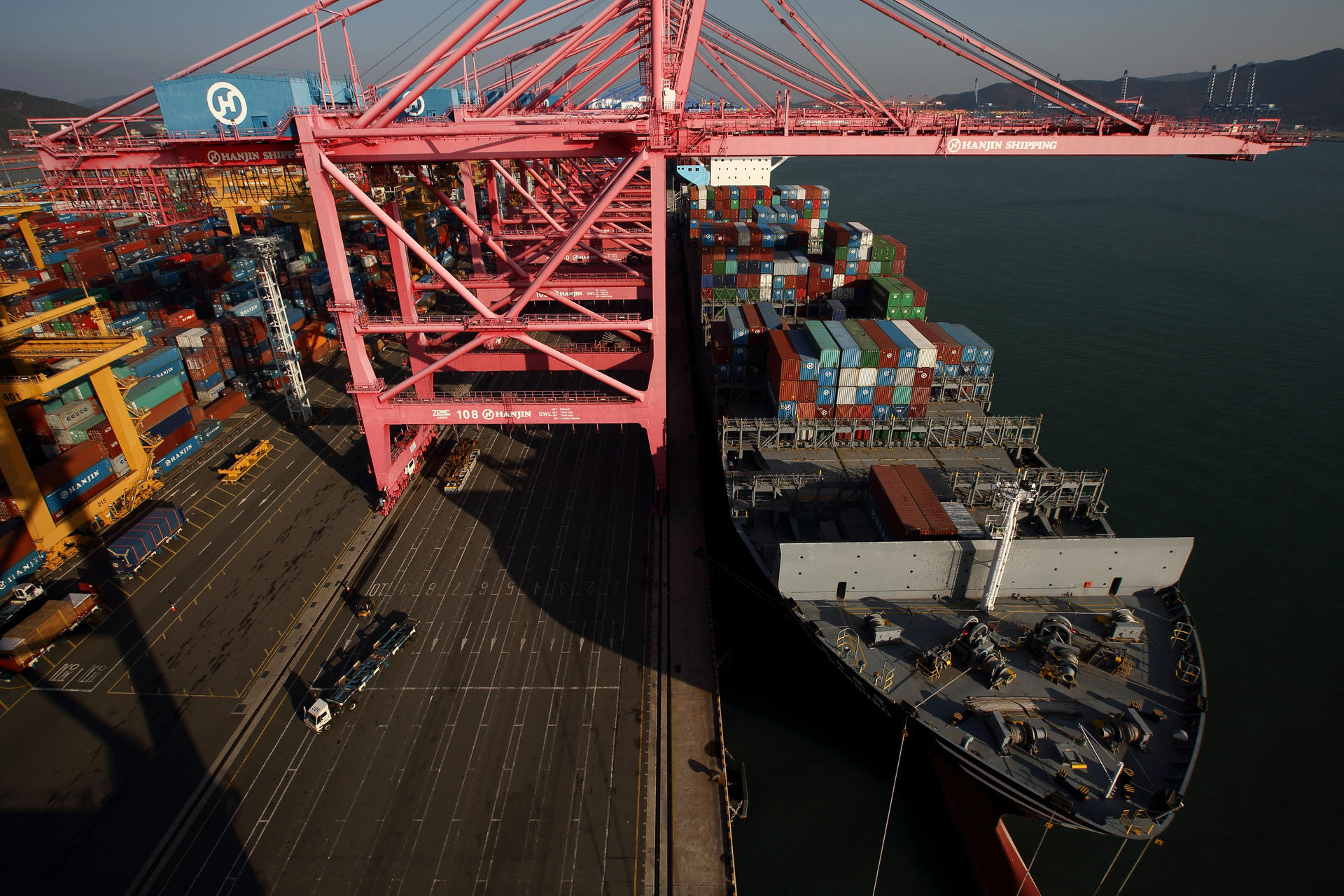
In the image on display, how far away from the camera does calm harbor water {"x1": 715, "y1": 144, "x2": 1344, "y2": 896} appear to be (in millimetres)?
20031

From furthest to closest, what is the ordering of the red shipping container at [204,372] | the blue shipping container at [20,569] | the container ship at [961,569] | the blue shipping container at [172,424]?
the red shipping container at [204,372] → the blue shipping container at [172,424] → the blue shipping container at [20,569] → the container ship at [961,569]

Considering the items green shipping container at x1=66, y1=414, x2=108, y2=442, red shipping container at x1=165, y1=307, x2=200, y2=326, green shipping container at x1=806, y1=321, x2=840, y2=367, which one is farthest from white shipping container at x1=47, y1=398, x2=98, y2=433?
green shipping container at x1=806, y1=321, x2=840, y2=367

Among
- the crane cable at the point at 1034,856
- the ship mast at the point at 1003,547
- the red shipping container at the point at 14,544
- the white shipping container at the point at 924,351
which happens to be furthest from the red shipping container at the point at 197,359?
the crane cable at the point at 1034,856

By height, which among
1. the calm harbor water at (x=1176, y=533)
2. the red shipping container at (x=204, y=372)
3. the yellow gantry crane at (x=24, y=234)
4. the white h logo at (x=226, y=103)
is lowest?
the calm harbor water at (x=1176, y=533)

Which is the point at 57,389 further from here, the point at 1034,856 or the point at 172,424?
the point at 1034,856

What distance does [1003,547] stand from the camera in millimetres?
20953

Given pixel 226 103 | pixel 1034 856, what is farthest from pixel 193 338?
pixel 1034 856

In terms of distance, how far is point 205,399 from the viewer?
1670 inches

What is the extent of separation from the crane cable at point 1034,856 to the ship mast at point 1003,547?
6604mm

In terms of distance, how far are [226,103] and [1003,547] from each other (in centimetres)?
3532

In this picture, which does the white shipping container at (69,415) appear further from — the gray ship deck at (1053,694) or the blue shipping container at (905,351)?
the blue shipping container at (905,351)

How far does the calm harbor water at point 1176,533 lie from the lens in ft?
65.7

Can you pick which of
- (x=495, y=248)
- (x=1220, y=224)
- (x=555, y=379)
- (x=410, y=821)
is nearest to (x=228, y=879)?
(x=410, y=821)

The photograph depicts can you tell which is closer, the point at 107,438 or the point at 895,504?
the point at 895,504
